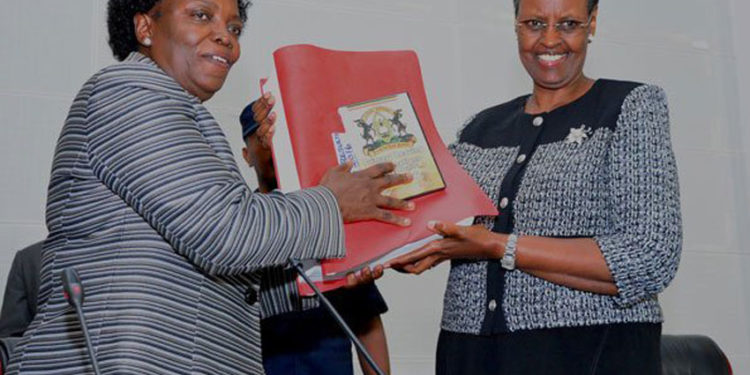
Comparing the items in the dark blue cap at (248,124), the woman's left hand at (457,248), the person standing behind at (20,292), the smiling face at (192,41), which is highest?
the smiling face at (192,41)

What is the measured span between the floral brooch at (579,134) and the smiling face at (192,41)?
25.2 inches

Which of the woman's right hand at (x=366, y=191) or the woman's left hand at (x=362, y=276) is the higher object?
the woman's right hand at (x=366, y=191)

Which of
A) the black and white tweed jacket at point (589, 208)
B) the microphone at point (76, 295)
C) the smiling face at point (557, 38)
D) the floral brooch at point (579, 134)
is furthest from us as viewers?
the smiling face at point (557, 38)

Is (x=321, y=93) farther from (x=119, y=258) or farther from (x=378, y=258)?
(x=119, y=258)

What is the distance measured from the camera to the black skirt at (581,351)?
169cm

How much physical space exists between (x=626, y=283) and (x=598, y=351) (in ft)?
0.42

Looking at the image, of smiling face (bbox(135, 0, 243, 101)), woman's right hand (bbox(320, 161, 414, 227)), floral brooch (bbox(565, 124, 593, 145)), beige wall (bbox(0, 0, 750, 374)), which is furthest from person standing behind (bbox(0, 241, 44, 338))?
floral brooch (bbox(565, 124, 593, 145))

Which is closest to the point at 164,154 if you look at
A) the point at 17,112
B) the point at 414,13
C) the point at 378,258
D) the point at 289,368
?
the point at 378,258

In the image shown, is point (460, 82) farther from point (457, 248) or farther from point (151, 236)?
point (151, 236)

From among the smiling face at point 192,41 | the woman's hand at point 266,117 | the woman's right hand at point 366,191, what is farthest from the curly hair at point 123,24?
the woman's right hand at point 366,191

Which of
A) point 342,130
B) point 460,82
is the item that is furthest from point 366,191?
point 460,82

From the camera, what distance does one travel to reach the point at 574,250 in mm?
1694

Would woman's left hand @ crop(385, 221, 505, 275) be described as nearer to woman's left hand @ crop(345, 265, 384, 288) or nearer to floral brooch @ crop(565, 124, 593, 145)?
woman's left hand @ crop(345, 265, 384, 288)

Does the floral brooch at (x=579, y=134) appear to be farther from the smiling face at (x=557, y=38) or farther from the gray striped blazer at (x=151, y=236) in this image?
the gray striped blazer at (x=151, y=236)
